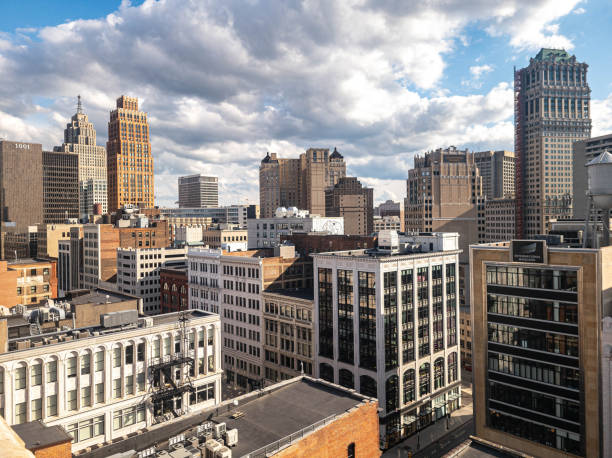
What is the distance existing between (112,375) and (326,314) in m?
41.7

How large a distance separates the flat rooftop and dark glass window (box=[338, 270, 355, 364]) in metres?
32.3

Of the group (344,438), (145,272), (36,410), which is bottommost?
(36,410)

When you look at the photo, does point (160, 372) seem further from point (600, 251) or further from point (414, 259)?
point (600, 251)

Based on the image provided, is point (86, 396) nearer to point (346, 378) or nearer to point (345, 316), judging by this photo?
point (345, 316)

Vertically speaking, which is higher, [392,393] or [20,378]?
[20,378]

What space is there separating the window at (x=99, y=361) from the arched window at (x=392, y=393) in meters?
45.1

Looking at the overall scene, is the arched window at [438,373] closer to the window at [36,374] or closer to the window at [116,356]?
the window at [116,356]

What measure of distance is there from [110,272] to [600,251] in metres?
149

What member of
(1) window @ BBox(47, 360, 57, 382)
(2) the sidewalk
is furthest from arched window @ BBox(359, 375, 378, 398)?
(1) window @ BBox(47, 360, 57, 382)

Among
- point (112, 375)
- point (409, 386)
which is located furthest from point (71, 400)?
point (409, 386)

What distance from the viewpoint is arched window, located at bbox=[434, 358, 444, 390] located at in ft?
284

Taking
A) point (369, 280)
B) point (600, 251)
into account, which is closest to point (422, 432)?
point (369, 280)

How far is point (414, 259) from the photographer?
268 feet

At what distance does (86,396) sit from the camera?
5391 cm
